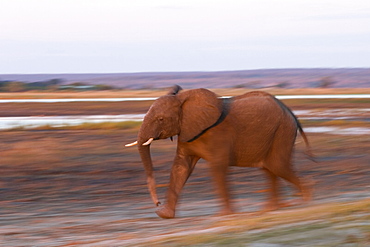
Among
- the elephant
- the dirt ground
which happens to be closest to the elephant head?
the elephant

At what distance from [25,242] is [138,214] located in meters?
1.96

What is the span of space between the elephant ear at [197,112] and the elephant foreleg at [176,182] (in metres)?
0.32

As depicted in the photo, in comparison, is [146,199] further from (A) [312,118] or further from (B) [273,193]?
(A) [312,118]

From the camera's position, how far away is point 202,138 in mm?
8156

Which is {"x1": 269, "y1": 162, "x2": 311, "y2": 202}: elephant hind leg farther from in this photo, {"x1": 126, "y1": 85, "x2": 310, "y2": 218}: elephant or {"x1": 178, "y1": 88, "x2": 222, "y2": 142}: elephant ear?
{"x1": 178, "y1": 88, "x2": 222, "y2": 142}: elephant ear

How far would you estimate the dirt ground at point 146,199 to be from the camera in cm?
583

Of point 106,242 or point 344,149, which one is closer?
point 106,242

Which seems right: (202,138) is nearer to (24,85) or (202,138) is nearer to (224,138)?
(224,138)

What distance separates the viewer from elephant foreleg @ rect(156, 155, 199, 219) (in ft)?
27.3


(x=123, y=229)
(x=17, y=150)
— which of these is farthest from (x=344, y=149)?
(x=123, y=229)

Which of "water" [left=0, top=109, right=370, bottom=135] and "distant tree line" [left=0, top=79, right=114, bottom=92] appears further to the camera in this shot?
"distant tree line" [left=0, top=79, right=114, bottom=92]

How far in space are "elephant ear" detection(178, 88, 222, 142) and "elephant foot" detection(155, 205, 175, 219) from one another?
0.78 metres

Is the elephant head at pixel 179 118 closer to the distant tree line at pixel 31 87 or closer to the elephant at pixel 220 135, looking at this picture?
the elephant at pixel 220 135

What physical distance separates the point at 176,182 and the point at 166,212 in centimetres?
34
